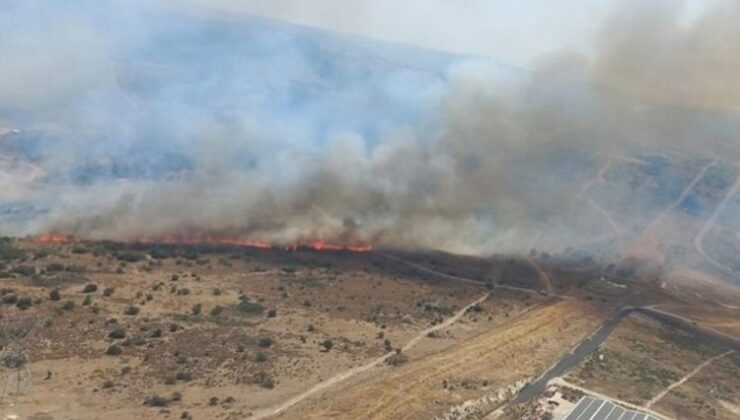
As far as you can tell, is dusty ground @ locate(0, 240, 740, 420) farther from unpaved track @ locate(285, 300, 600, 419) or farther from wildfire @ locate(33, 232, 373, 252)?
wildfire @ locate(33, 232, 373, 252)

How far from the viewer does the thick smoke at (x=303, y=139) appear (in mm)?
82625

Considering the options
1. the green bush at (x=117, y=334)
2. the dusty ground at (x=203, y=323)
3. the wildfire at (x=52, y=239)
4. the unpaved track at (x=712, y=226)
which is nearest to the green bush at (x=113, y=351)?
the dusty ground at (x=203, y=323)

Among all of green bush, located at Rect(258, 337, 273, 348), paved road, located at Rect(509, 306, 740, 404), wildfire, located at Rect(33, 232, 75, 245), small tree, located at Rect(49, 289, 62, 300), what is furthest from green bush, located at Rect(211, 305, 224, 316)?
paved road, located at Rect(509, 306, 740, 404)

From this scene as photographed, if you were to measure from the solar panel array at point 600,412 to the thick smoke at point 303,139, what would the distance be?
36423 mm

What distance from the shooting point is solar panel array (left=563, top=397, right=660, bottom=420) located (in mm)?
45938

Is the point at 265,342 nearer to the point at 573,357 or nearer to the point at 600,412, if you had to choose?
the point at 600,412

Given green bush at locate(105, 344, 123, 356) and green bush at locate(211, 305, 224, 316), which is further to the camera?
green bush at locate(211, 305, 224, 316)

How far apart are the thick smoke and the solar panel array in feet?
119

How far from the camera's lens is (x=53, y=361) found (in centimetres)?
4612

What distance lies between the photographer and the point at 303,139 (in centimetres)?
10125

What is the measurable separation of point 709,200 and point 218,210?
74.4 metres

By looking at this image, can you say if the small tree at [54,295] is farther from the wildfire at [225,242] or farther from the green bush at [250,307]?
the wildfire at [225,242]

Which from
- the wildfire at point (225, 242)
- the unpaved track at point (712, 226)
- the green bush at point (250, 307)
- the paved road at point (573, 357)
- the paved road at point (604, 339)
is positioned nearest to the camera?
the paved road at point (573, 357)

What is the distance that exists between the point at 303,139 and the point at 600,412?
63.1 meters
